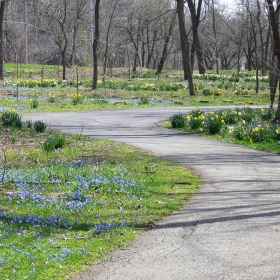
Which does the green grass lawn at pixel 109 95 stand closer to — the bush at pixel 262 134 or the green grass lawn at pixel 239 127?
the green grass lawn at pixel 239 127

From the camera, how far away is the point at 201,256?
15.7 feet

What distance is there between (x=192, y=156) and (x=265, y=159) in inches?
57.6

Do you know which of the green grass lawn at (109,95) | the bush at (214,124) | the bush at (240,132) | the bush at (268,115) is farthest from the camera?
the green grass lawn at (109,95)

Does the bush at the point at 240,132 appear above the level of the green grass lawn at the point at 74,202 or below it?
above

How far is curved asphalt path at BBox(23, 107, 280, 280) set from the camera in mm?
4449

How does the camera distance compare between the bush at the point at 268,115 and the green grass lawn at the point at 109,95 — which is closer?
the bush at the point at 268,115

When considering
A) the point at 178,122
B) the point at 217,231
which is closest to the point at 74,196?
the point at 217,231

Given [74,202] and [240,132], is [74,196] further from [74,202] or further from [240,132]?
Answer: [240,132]

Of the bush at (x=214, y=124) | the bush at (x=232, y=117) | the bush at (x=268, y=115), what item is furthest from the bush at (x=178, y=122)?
the bush at (x=268, y=115)

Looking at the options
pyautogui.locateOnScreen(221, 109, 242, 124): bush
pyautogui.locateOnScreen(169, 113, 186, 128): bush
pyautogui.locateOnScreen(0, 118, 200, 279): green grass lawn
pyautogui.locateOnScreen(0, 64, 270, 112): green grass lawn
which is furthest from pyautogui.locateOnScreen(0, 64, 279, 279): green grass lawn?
pyautogui.locateOnScreen(0, 64, 270, 112): green grass lawn

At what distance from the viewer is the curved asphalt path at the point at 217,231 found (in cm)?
445

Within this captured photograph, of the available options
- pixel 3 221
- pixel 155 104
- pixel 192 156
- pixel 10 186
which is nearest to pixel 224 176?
pixel 192 156

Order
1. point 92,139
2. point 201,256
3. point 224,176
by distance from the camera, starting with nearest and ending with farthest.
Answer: point 201,256 < point 224,176 < point 92,139

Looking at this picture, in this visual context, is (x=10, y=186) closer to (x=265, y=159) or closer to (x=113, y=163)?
(x=113, y=163)
